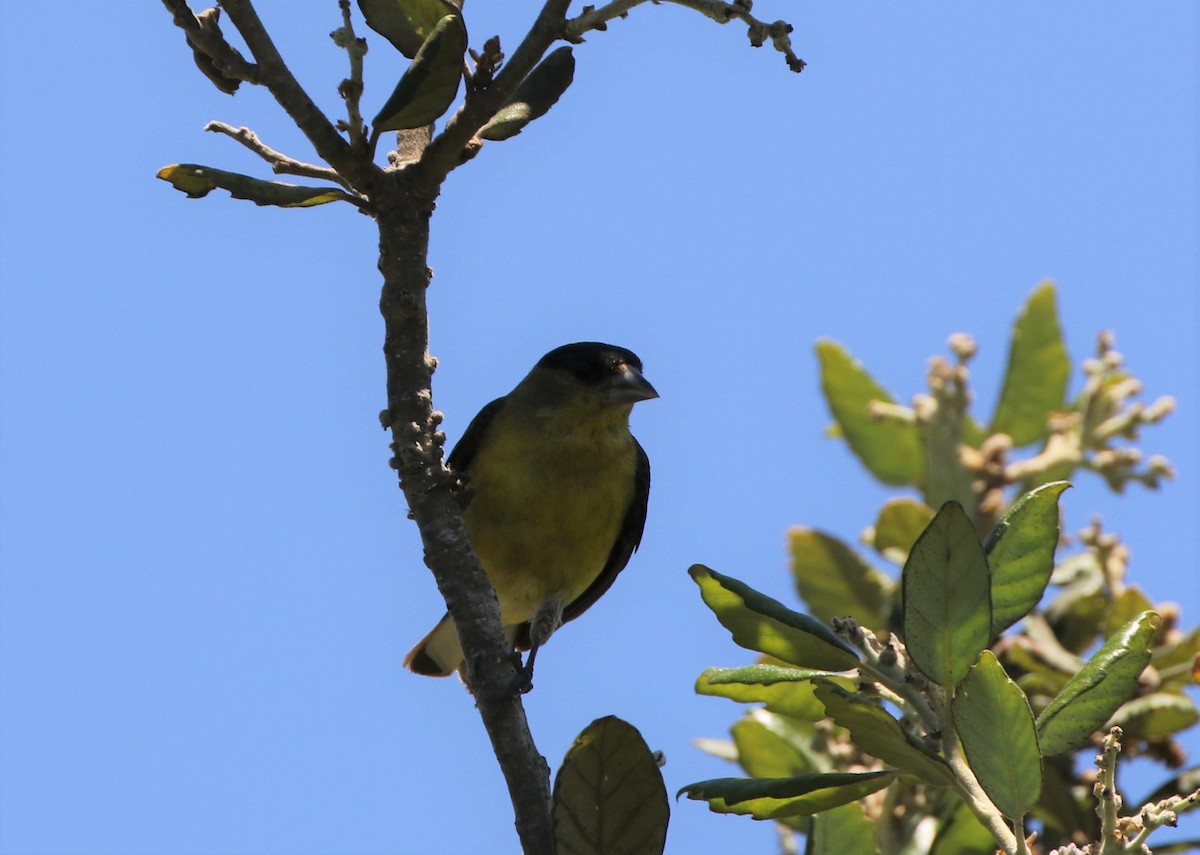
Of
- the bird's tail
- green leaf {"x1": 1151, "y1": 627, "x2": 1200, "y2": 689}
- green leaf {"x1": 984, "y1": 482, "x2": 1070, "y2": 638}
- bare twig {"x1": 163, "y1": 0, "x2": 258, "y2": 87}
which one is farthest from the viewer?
the bird's tail

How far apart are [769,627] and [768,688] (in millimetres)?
352

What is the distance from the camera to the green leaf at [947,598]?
2529 mm

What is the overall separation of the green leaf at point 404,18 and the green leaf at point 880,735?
4.91ft

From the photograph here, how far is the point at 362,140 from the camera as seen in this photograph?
2.95m

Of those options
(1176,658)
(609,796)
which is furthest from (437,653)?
(609,796)

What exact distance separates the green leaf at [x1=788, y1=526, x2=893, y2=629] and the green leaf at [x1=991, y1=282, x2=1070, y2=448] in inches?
34.4

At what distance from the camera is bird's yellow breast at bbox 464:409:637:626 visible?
18.4ft

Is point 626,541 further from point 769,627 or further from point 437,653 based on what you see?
point 769,627

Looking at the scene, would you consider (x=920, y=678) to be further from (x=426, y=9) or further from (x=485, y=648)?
(x=426, y=9)

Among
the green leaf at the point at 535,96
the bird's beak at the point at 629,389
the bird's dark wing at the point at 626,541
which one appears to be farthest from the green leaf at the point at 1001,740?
the bird's dark wing at the point at 626,541

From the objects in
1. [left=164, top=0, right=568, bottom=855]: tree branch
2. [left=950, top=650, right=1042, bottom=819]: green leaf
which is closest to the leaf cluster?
[left=950, top=650, right=1042, bottom=819]: green leaf

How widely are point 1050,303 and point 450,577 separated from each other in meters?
3.25

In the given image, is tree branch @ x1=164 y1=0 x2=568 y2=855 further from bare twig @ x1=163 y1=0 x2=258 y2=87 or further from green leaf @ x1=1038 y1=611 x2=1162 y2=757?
green leaf @ x1=1038 y1=611 x2=1162 y2=757

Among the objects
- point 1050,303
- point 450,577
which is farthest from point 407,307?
point 1050,303
